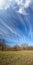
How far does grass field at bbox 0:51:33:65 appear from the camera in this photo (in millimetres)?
2001

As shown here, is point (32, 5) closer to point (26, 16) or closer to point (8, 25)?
point (26, 16)

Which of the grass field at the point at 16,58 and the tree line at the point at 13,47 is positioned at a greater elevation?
the tree line at the point at 13,47

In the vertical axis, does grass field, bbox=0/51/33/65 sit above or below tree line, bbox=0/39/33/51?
below

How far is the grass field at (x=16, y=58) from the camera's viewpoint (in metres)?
2.00

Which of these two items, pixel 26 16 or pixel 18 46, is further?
pixel 26 16

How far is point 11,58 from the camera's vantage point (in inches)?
79.6

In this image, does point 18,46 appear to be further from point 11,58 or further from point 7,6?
point 7,6

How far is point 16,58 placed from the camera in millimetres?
2033

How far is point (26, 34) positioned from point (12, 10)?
16.6 inches

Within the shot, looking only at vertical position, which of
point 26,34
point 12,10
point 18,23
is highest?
point 12,10

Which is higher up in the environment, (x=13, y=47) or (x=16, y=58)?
(x=13, y=47)

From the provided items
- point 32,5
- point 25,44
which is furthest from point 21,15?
point 25,44

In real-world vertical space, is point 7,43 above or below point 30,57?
above

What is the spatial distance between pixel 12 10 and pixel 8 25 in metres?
0.25
